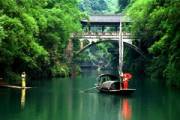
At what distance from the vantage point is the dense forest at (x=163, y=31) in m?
41.3

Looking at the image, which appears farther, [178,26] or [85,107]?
[178,26]

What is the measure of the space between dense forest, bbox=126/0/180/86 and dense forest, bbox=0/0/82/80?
28.9 feet

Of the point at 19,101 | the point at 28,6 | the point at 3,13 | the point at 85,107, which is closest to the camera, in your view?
the point at 85,107

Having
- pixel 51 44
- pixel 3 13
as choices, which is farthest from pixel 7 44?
pixel 51 44

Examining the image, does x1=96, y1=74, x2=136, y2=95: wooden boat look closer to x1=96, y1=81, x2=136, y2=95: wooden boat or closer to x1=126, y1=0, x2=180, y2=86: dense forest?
x1=96, y1=81, x2=136, y2=95: wooden boat

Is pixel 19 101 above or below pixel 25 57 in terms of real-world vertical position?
below

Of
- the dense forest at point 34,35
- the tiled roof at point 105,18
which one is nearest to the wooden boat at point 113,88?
the dense forest at point 34,35

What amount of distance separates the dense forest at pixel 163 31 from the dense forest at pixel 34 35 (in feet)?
28.9

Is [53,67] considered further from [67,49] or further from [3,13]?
[3,13]

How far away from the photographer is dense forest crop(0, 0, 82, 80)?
4003cm

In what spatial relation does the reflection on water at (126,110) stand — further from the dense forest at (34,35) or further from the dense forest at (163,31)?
the dense forest at (34,35)

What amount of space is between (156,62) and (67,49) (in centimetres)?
1865

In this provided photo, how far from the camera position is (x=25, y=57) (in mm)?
47094

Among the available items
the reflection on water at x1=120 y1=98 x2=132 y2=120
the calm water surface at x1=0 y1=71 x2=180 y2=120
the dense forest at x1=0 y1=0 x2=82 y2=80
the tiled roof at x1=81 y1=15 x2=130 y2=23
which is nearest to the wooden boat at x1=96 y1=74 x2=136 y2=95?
the calm water surface at x1=0 y1=71 x2=180 y2=120
